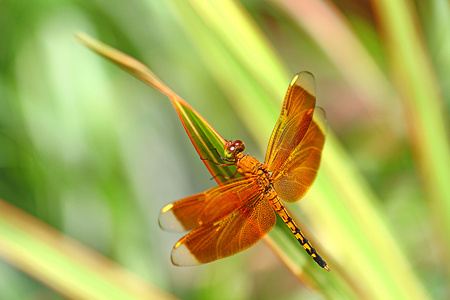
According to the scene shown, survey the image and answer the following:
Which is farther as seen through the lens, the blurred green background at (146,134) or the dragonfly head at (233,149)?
the blurred green background at (146,134)

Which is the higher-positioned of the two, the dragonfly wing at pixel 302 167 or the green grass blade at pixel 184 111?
the green grass blade at pixel 184 111

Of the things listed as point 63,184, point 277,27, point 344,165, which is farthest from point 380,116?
point 63,184

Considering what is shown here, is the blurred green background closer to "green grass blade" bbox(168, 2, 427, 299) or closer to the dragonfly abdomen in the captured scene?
"green grass blade" bbox(168, 2, 427, 299)

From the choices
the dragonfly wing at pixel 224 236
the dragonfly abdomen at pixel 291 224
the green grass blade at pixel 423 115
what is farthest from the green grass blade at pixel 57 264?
the green grass blade at pixel 423 115

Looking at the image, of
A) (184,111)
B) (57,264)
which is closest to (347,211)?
(184,111)

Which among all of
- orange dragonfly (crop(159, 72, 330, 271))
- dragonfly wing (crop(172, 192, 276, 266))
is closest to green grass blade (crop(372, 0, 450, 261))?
orange dragonfly (crop(159, 72, 330, 271))

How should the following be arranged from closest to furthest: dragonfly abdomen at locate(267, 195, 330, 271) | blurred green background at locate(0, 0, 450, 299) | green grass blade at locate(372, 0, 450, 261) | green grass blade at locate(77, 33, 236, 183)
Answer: green grass blade at locate(77, 33, 236, 183)
dragonfly abdomen at locate(267, 195, 330, 271)
green grass blade at locate(372, 0, 450, 261)
blurred green background at locate(0, 0, 450, 299)

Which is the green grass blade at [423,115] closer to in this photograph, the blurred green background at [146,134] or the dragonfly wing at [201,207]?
the blurred green background at [146,134]

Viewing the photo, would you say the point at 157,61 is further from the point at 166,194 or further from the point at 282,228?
the point at 282,228

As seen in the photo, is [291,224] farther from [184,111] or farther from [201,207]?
[184,111]
